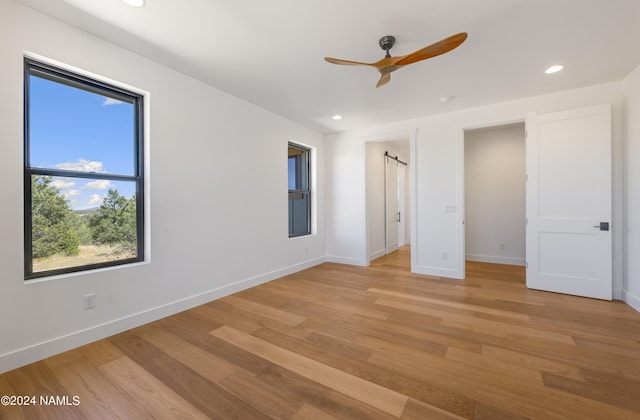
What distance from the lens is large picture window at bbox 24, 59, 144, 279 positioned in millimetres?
2020

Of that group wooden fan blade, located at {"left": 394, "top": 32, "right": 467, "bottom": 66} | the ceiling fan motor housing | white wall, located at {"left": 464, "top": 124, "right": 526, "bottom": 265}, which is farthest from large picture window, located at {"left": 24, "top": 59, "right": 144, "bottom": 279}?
white wall, located at {"left": 464, "top": 124, "right": 526, "bottom": 265}

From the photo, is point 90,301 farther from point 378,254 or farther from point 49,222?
point 378,254

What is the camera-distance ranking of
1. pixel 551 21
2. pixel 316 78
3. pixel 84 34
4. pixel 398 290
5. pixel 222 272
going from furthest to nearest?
pixel 398 290, pixel 222 272, pixel 316 78, pixel 84 34, pixel 551 21

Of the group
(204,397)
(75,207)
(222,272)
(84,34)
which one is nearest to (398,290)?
(222,272)

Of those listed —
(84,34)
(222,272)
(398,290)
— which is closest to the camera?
(84,34)

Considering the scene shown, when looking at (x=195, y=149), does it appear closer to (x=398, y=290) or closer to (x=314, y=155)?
(x=314, y=155)

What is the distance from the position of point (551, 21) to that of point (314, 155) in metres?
3.69

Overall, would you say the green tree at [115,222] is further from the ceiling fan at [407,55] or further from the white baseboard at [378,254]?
the white baseboard at [378,254]

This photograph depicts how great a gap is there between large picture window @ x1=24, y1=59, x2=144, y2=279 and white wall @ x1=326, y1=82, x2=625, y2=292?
11.4 ft

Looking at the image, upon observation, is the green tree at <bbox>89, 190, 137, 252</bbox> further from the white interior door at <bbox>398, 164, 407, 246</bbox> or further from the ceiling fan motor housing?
the white interior door at <bbox>398, 164, 407, 246</bbox>

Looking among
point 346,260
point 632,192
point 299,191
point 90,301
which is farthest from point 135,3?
point 632,192

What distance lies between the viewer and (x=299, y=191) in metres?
4.88

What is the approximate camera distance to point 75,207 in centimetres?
220

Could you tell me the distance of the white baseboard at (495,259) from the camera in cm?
494
